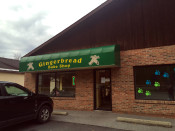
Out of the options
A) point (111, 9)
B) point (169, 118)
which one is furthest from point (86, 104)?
point (111, 9)

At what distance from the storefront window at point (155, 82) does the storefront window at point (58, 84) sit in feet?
13.9

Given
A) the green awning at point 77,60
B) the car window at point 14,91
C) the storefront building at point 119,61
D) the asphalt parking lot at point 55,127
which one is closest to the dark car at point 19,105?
the car window at point 14,91

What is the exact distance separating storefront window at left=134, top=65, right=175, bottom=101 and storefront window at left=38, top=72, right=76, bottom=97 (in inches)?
166

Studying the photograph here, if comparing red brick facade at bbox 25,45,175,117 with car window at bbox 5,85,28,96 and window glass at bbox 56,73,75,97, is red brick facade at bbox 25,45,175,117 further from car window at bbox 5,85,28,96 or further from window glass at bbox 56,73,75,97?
car window at bbox 5,85,28,96

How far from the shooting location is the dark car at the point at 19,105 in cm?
509

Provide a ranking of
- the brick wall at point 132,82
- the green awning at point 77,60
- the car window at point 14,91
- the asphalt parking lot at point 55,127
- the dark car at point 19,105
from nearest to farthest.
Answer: the dark car at point 19,105, the car window at point 14,91, the asphalt parking lot at point 55,127, the brick wall at point 132,82, the green awning at point 77,60

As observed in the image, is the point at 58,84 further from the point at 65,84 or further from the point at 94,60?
the point at 94,60

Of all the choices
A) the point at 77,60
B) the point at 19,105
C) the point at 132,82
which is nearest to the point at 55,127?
the point at 19,105

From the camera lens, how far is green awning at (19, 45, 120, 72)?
7.66 m

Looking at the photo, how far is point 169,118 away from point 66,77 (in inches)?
259

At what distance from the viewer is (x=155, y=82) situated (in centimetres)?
767

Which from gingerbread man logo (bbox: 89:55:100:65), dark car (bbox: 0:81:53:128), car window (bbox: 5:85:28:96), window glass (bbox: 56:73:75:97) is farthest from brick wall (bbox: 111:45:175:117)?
car window (bbox: 5:85:28:96)

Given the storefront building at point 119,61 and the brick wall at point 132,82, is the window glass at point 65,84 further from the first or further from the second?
the brick wall at point 132,82

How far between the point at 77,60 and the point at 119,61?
246 cm
